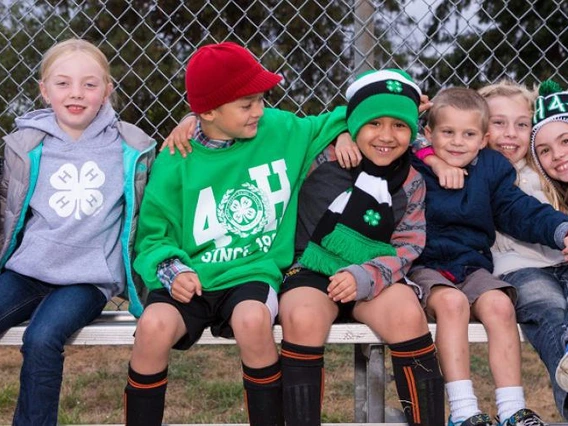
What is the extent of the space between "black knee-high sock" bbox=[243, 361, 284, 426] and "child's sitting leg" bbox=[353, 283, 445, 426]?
14.2 inches

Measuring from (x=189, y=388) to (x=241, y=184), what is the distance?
1.95 metres

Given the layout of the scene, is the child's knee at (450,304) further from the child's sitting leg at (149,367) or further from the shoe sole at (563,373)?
the child's sitting leg at (149,367)

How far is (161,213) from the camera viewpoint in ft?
9.42

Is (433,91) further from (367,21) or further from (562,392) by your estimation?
(562,392)

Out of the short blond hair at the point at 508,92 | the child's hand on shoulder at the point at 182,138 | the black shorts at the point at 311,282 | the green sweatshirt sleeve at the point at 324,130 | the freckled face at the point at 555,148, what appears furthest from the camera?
the short blond hair at the point at 508,92

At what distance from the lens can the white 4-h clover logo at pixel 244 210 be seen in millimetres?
2861

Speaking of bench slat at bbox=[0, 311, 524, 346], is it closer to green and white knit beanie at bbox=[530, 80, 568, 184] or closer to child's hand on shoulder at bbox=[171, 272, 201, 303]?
child's hand on shoulder at bbox=[171, 272, 201, 303]

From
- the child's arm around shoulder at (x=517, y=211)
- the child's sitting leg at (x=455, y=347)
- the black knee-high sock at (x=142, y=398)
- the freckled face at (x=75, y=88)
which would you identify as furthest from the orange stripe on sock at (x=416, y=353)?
the freckled face at (x=75, y=88)

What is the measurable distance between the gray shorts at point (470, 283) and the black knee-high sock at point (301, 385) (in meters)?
0.47

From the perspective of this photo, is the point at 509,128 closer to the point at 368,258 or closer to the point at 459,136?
the point at 459,136

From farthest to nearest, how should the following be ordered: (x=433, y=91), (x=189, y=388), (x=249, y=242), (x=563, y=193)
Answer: (x=433, y=91), (x=189, y=388), (x=563, y=193), (x=249, y=242)

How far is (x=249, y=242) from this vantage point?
2.86 meters

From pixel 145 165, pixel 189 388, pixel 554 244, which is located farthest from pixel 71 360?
pixel 554 244

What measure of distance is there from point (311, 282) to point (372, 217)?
0.98 ft
